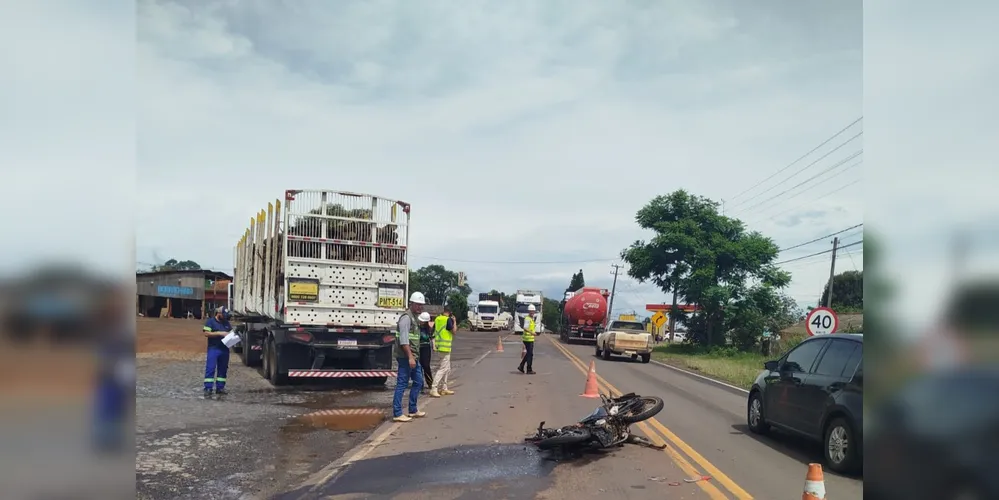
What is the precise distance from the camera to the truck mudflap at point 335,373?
13.7 meters

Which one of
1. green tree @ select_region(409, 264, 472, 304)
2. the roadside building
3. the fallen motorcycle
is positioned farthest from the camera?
green tree @ select_region(409, 264, 472, 304)

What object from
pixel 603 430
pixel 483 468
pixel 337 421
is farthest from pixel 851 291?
pixel 337 421

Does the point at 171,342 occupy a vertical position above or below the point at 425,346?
below

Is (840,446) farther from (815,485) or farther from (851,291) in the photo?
(815,485)

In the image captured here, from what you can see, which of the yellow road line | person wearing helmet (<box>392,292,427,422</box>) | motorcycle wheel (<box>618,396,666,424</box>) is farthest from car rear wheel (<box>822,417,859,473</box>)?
person wearing helmet (<box>392,292,427,422</box>)

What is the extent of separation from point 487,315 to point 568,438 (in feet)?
169

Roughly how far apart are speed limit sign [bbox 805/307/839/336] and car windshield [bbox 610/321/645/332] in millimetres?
12941

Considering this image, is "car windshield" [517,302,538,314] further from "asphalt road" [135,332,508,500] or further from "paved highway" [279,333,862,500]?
"paved highway" [279,333,862,500]

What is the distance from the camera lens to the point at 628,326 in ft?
90.7

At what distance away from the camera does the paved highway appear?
19.7ft

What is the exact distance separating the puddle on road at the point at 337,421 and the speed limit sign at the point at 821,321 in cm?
968

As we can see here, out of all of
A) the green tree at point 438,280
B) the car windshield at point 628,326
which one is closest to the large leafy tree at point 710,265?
the car windshield at point 628,326
